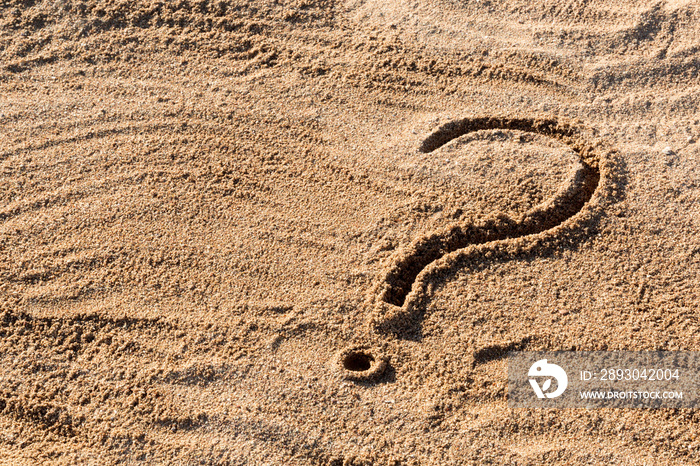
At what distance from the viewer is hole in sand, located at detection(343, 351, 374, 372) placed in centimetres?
237

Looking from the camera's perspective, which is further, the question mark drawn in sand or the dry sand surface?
the question mark drawn in sand

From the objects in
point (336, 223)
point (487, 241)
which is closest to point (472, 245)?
point (487, 241)

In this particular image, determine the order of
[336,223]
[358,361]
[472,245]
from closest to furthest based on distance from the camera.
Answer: [358,361] → [472,245] → [336,223]

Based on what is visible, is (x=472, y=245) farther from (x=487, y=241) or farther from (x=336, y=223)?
(x=336, y=223)

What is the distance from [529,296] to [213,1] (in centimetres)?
219

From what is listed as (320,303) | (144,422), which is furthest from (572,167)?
(144,422)

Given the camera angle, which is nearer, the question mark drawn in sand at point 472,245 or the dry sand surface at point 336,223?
the dry sand surface at point 336,223

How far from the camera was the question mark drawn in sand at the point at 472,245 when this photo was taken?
240 centimetres

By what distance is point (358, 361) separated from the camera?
7.82 ft

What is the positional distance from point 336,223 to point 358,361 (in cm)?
60

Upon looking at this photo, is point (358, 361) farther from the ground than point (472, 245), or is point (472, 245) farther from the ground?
point (472, 245)

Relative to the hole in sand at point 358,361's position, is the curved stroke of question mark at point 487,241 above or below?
above

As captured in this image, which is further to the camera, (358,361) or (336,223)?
(336,223)

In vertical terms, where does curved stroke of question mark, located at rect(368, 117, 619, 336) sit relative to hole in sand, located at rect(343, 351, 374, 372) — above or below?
above
